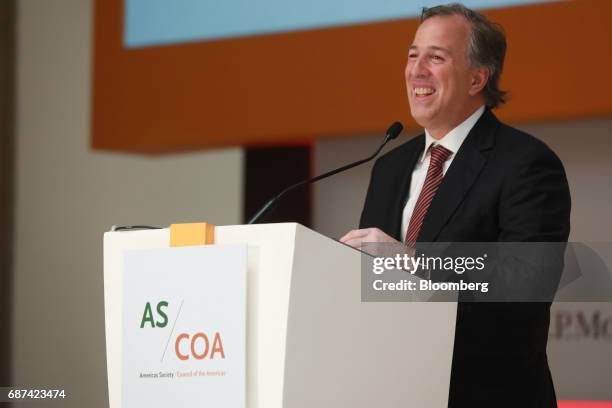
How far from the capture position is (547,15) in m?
3.55

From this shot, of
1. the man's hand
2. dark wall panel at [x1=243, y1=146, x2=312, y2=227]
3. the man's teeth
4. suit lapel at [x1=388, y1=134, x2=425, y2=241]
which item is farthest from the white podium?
dark wall panel at [x1=243, y1=146, x2=312, y2=227]

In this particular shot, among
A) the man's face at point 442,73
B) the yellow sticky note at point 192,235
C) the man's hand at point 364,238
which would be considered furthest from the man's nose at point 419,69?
the yellow sticky note at point 192,235

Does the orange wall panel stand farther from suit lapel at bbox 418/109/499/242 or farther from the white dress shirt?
suit lapel at bbox 418/109/499/242

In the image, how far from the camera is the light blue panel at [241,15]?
12.7 ft

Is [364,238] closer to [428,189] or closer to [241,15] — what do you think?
[428,189]

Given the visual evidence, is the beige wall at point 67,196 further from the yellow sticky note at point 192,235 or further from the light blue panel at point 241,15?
the yellow sticky note at point 192,235

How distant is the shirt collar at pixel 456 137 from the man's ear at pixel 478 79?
56 millimetres

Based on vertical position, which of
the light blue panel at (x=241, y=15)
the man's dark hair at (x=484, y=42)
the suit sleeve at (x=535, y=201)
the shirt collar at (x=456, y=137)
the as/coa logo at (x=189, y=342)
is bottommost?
the as/coa logo at (x=189, y=342)

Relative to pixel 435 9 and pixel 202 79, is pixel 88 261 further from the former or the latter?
pixel 435 9

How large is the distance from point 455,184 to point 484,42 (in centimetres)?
41

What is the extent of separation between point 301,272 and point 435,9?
103cm

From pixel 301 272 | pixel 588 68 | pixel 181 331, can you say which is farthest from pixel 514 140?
pixel 588 68

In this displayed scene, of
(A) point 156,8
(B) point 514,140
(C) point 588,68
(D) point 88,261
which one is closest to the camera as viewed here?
(B) point 514,140

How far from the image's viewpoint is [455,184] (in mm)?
2240
